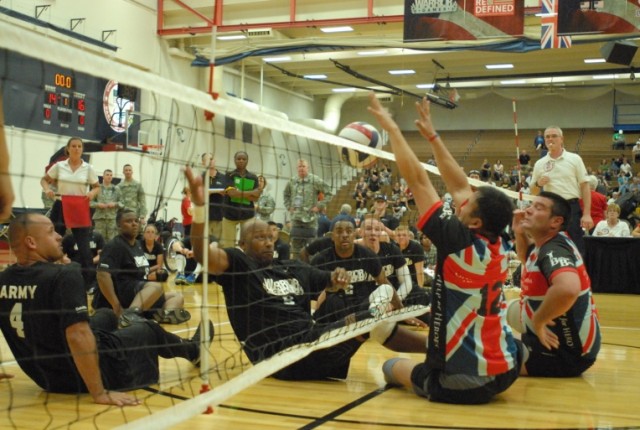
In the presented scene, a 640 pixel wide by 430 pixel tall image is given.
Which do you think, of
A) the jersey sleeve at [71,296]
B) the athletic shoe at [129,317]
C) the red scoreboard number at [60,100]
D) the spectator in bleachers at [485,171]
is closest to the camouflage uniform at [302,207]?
the athletic shoe at [129,317]

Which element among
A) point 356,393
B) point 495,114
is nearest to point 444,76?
point 495,114

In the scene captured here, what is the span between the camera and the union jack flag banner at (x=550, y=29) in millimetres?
11586

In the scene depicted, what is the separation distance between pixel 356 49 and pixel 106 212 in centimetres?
784

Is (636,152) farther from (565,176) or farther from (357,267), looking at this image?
(357,267)

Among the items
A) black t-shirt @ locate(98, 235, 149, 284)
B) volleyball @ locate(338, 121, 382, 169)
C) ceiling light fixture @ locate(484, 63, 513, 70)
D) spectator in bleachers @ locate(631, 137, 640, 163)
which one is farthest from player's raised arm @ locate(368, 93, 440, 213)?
ceiling light fixture @ locate(484, 63, 513, 70)

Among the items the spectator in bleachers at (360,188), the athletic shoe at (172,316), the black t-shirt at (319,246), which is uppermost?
the spectator in bleachers at (360,188)

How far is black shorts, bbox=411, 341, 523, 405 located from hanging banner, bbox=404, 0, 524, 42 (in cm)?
813

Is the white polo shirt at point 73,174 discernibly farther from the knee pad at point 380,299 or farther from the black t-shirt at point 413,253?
the knee pad at point 380,299

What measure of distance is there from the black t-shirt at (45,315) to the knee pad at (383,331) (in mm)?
1872

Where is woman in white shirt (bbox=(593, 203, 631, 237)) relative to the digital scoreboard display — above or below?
below

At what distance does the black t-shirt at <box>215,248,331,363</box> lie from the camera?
442 centimetres

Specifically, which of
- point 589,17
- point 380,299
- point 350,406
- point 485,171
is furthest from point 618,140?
point 350,406

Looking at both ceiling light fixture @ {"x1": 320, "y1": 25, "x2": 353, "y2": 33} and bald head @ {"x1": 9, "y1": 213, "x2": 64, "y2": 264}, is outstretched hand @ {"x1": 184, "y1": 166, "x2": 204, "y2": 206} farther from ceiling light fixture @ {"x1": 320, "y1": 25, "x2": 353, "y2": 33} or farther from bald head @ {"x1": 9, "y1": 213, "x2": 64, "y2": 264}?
ceiling light fixture @ {"x1": 320, "y1": 25, "x2": 353, "y2": 33}

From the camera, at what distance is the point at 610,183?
25.4 metres
